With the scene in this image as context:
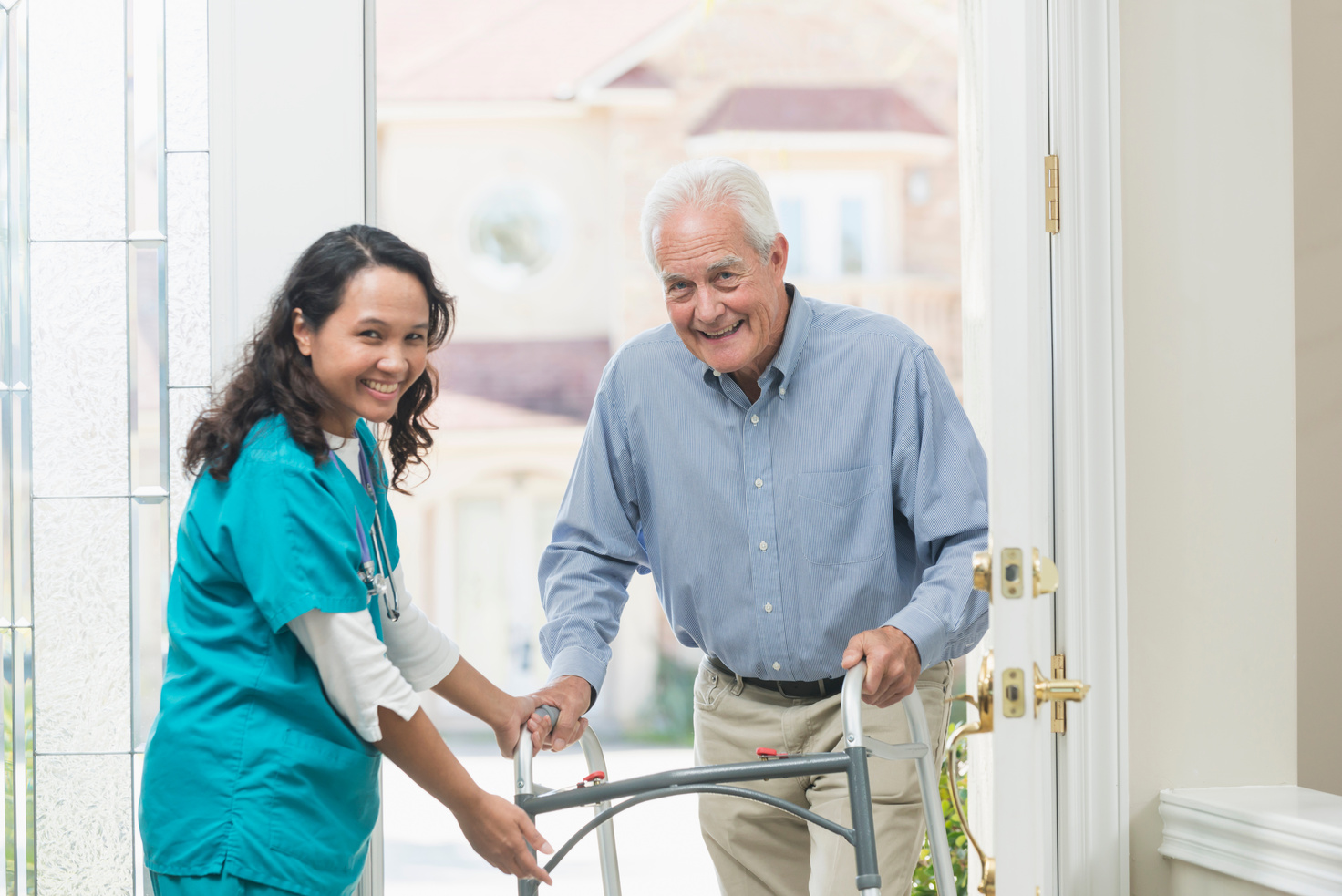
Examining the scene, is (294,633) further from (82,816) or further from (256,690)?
(82,816)

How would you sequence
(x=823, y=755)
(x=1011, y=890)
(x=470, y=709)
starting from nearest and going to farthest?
1. (x=1011, y=890)
2. (x=823, y=755)
3. (x=470, y=709)

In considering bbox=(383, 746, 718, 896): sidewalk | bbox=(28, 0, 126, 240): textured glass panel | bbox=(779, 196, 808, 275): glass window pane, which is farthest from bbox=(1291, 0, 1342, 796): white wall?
bbox=(779, 196, 808, 275): glass window pane

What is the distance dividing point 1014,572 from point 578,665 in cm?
68

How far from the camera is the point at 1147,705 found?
70.4 inches

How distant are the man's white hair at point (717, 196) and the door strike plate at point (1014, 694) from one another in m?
0.74

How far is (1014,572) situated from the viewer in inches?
52.5

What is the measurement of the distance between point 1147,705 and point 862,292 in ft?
34.9

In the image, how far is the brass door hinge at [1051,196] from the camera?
1748 mm

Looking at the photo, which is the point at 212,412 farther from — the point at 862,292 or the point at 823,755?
the point at 862,292

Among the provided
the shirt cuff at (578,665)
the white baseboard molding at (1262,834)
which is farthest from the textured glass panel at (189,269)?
the white baseboard molding at (1262,834)

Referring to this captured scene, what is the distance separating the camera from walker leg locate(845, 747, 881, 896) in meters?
1.40

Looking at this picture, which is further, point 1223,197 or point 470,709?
point 1223,197

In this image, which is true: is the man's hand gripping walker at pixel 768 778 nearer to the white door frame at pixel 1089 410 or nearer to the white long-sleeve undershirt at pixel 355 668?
the white long-sleeve undershirt at pixel 355 668

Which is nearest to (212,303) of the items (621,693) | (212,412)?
(212,412)
